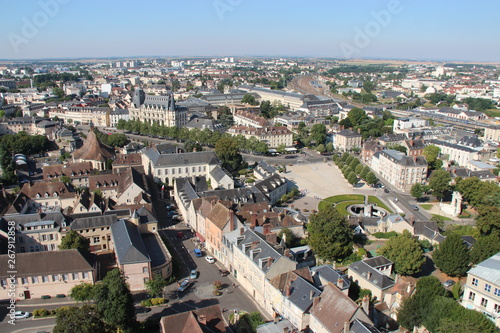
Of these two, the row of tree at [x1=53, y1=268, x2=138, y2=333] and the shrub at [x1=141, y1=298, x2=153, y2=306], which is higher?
the row of tree at [x1=53, y1=268, x2=138, y2=333]

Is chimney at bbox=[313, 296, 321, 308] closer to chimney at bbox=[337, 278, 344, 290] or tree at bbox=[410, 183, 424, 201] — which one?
chimney at bbox=[337, 278, 344, 290]

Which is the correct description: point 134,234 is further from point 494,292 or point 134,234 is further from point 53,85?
point 53,85

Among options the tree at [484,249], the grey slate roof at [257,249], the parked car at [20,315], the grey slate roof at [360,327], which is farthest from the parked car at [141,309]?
→ the tree at [484,249]

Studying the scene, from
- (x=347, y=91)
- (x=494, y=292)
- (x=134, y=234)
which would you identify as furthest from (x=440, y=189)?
(x=347, y=91)

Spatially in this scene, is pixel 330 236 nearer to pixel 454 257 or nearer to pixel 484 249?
pixel 454 257

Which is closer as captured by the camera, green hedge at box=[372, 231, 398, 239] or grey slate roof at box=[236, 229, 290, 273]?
grey slate roof at box=[236, 229, 290, 273]

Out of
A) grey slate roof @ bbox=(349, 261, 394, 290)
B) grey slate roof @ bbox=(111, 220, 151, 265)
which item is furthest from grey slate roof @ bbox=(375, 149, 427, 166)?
grey slate roof @ bbox=(111, 220, 151, 265)

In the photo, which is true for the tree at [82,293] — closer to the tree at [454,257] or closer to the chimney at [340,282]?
the chimney at [340,282]
